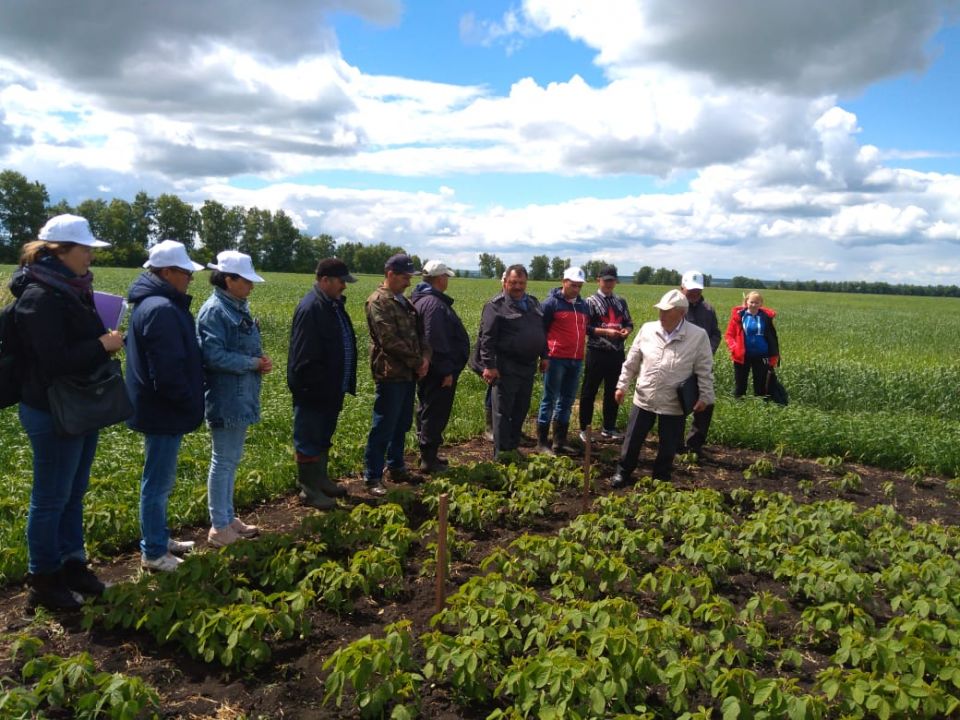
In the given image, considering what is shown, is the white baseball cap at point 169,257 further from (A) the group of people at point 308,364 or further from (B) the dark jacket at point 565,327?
(B) the dark jacket at point 565,327

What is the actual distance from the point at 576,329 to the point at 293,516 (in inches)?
153

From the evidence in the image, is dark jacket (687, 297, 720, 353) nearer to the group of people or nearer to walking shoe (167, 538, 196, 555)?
the group of people

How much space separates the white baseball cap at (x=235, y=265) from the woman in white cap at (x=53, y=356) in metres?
0.98

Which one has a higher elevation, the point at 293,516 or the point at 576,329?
the point at 576,329

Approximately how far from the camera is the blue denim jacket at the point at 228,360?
5.00 m

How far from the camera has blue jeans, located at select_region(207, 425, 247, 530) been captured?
17.1 feet

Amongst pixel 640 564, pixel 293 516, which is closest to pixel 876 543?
pixel 640 564

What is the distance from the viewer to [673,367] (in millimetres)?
6758

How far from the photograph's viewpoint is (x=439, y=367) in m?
7.21

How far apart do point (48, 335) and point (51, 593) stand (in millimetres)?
1604

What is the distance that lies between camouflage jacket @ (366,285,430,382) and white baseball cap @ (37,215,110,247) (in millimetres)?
2661

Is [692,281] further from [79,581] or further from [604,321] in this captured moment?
[79,581]

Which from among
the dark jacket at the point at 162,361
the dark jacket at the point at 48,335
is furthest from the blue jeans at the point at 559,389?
the dark jacket at the point at 48,335

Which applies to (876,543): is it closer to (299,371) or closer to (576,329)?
(576,329)
